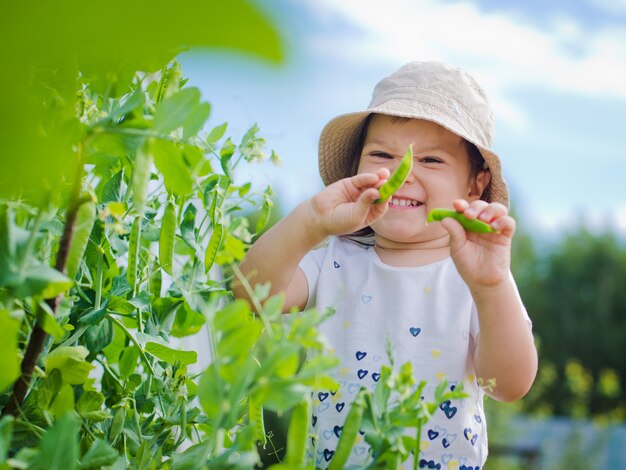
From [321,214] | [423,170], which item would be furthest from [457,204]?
[423,170]

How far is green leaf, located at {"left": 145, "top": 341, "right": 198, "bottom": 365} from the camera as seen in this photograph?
0.76 metres

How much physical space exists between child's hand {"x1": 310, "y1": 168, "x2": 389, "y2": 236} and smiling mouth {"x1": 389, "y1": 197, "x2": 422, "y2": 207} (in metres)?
0.22

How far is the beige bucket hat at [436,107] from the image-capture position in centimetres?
137

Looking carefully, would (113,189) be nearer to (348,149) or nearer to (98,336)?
(98,336)

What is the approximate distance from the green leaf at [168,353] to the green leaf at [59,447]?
285 millimetres

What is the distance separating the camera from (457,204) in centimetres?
98

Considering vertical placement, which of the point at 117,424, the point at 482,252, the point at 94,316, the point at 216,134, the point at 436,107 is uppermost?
the point at 436,107

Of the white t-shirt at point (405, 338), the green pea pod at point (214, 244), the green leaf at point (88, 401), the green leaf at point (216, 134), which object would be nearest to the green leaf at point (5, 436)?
the green leaf at point (88, 401)

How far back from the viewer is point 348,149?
1623mm

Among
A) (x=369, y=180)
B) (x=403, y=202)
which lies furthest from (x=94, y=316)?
(x=403, y=202)

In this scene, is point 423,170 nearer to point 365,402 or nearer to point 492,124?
point 492,124

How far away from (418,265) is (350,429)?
2.74 ft

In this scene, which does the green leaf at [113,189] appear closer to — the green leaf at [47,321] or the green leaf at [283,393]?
the green leaf at [47,321]

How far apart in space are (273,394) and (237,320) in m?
0.06
